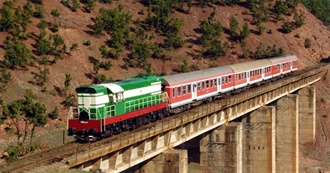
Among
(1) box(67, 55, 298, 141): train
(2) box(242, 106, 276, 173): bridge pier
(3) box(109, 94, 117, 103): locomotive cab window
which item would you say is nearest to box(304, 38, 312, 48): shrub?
(1) box(67, 55, 298, 141): train

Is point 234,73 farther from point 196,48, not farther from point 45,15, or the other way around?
point 196,48

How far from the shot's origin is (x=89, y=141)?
29188 mm

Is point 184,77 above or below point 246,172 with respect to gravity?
above

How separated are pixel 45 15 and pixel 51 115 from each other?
32.0 meters

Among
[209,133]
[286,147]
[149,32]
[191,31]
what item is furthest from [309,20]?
[209,133]

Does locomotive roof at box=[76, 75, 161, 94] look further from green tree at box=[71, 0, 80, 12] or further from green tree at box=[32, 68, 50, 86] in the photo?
green tree at box=[71, 0, 80, 12]

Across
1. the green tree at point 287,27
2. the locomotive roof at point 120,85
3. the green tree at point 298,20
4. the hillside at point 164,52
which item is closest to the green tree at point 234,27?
the hillside at point 164,52

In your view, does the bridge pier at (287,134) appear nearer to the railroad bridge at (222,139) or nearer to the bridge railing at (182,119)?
the railroad bridge at (222,139)

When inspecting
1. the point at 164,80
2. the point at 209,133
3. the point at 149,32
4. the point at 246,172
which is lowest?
the point at 246,172

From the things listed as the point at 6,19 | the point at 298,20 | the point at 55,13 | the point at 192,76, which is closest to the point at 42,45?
the point at 6,19

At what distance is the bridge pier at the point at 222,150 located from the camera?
48281 mm

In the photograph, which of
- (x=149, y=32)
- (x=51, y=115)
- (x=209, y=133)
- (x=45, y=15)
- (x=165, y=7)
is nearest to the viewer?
(x=209, y=133)

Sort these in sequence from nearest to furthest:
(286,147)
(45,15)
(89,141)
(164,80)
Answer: (89,141), (164,80), (286,147), (45,15)

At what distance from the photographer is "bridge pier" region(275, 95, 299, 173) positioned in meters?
67.1
